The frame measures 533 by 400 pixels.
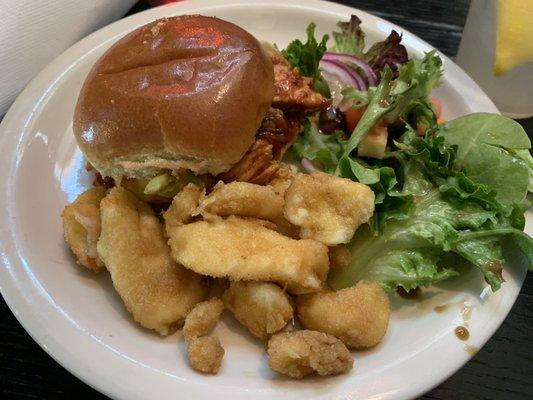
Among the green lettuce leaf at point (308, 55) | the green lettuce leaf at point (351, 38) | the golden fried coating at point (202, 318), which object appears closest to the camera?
the golden fried coating at point (202, 318)

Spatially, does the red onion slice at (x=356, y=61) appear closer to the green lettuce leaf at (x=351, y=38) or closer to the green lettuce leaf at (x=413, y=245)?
the green lettuce leaf at (x=351, y=38)

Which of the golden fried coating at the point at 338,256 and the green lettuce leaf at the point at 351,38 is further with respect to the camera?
the green lettuce leaf at the point at 351,38

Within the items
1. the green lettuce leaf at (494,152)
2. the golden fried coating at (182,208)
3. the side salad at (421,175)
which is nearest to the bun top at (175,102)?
the golden fried coating at (182,208)

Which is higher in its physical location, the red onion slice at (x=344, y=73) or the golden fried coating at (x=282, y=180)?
the red onion slice at (x=344, y=73)

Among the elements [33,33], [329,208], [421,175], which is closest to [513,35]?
[421,175]

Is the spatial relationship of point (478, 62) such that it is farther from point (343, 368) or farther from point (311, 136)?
point (343, 368)

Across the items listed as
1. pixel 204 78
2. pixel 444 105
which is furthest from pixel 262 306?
pixel 444 105
